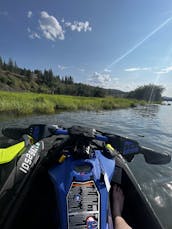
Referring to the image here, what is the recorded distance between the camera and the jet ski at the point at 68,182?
1.22m

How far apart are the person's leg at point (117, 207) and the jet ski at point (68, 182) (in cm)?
7

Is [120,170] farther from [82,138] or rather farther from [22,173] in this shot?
[22,173]

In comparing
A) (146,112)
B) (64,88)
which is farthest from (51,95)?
(64,88)

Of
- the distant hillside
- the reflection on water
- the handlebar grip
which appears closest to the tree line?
the distant hillside

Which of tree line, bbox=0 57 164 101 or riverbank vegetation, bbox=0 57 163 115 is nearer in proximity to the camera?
riverbank vegetation, bbox=0 57 163 115

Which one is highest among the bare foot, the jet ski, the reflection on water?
the jet ski

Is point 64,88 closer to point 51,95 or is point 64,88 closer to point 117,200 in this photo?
point 51,95

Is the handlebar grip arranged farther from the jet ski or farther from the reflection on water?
the reflection on water

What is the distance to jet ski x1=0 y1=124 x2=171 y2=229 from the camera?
47.9 inches

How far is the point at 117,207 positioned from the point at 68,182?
0.82 m

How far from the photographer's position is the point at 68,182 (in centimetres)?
129

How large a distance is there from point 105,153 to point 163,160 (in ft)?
2.58

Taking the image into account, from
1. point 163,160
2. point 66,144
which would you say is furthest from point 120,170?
point 66,144

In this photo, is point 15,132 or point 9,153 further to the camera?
point 15,132
